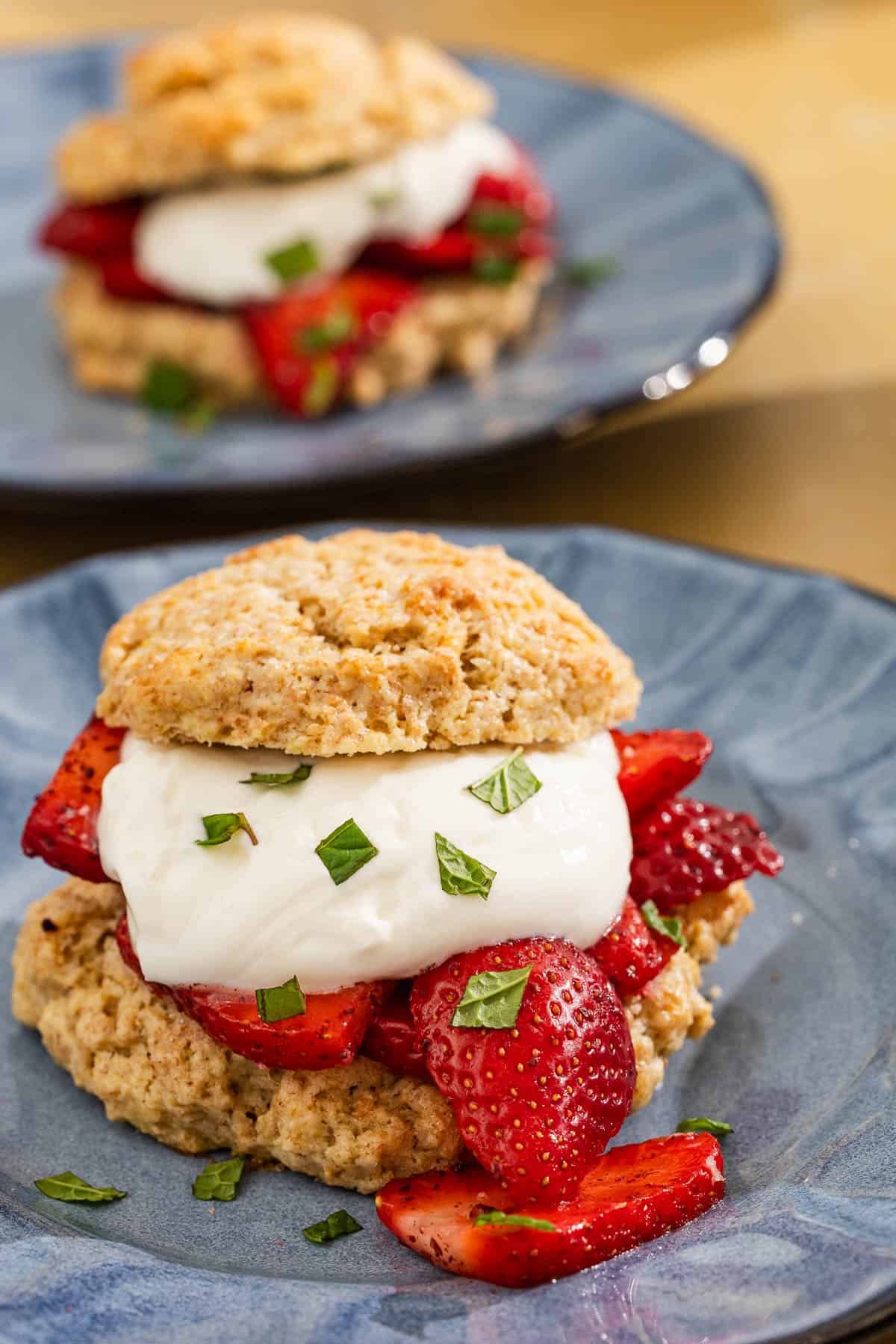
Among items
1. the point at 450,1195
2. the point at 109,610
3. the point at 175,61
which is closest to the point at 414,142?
the point at 175,61

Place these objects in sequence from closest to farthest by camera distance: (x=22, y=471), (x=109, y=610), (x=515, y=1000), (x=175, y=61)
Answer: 1. (x=515, y=1000)
2. (x=109, y=610)
3. (x=22, y=471)
4. (x=175, y=61)

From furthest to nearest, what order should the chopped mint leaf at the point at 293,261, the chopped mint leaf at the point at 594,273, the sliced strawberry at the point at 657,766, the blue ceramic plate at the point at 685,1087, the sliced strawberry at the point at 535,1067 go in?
the chopped mint leaf at the point at 594,273
the chopped mint leaf at the point at 293,261
the sliced strawberry at the point at 657,766
the sliced strawberry at the point at 535,1067
the blue ceramic plate at the point at 685,1087

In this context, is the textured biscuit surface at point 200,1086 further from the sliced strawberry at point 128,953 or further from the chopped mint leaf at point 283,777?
the chopped mint leaf at point 283,777

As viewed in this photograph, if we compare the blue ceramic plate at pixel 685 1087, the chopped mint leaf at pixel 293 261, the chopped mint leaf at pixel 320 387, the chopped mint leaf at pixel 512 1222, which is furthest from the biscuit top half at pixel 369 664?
the chopped mint leaf at pixel 293 261

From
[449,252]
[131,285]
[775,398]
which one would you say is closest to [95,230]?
[131,285]

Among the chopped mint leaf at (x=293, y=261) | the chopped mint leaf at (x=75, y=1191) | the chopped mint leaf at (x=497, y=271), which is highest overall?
the chopped mint leaf at (x=497, y=271)

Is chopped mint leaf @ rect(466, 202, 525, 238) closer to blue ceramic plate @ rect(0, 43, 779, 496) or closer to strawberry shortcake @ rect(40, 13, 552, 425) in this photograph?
strawberry shortcake @ rect(40, 13, 552, 425)

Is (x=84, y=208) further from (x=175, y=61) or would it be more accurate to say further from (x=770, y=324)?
(x=770, y=324)

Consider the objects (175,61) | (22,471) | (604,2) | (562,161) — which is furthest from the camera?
(604,2)
